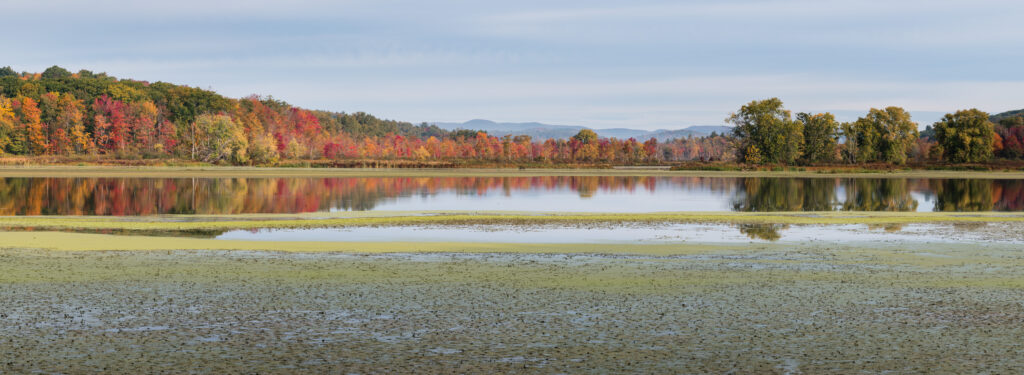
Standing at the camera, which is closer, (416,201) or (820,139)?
(416,201)

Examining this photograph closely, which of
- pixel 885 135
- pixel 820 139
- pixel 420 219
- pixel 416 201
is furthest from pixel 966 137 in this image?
pixel 420 219

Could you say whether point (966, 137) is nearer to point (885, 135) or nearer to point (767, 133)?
point (885, 135)

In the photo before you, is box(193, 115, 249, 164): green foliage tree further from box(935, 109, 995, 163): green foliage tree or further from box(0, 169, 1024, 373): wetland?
box(935, 109, 995, 163): green foliage tree

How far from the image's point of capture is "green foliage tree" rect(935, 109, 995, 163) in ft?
380

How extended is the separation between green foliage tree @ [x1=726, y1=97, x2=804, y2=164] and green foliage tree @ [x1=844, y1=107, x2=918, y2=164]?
8.90 m

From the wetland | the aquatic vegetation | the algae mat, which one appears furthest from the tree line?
the algae mat

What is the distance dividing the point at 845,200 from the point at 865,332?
37.7 meters

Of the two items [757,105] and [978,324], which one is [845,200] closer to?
[978,324]

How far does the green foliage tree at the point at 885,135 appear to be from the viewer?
119 metres

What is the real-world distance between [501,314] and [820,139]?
120 meters

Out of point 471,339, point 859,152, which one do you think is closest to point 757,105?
point 859,152

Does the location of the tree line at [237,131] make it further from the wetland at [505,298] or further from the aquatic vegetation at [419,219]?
the wetland at [505,298]

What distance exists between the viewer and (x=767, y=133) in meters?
116

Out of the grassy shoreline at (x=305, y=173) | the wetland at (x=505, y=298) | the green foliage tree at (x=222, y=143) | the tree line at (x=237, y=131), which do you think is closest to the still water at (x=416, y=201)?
the wetland at (x=505, y=298)
